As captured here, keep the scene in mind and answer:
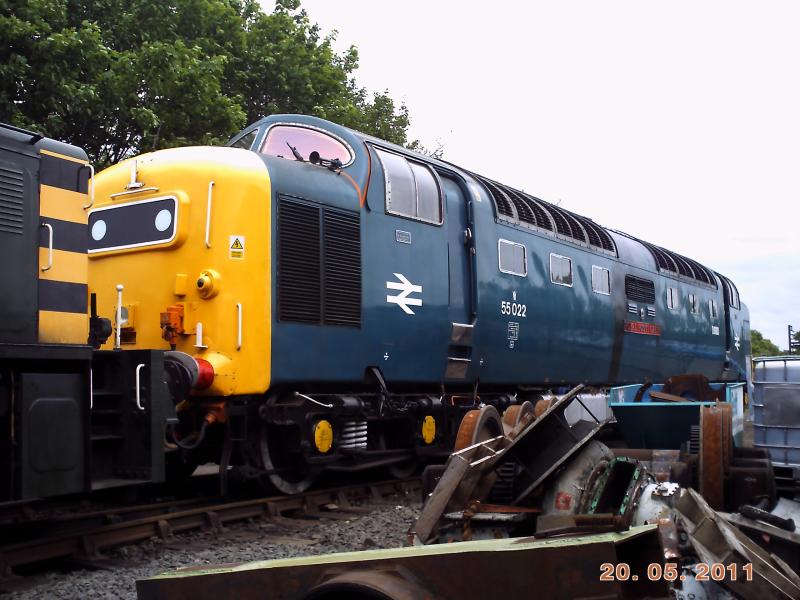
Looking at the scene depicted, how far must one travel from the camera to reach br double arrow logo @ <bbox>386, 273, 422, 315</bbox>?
8793 millimetres

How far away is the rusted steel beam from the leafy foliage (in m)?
10.3

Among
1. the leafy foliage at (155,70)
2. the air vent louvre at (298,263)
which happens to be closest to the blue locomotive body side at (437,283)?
the air vent louvre at (298,263)

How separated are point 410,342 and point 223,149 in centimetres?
283

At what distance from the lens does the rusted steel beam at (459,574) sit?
2.78 metres

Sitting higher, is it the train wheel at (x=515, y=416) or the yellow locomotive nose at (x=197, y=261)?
the yellow locomotive nose at (x=197, y=261)

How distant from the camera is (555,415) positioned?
5293 millimetres

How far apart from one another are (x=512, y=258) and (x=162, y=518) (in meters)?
5.80

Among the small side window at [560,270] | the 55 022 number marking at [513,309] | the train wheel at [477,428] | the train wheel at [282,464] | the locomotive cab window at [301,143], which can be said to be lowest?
the train wheel at [282,464]

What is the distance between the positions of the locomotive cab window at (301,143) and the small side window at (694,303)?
434 inches

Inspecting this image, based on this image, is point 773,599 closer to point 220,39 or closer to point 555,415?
point 555,415

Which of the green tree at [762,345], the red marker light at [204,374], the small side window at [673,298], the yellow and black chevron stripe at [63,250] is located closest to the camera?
the yellow and black chevron stripe at [63,250]

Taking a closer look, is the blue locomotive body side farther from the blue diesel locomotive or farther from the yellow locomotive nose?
the yellow locomotive nose

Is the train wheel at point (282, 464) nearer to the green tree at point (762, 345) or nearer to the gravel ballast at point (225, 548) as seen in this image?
the gravel ballast at point (225, 548)

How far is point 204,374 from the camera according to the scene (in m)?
7.12
